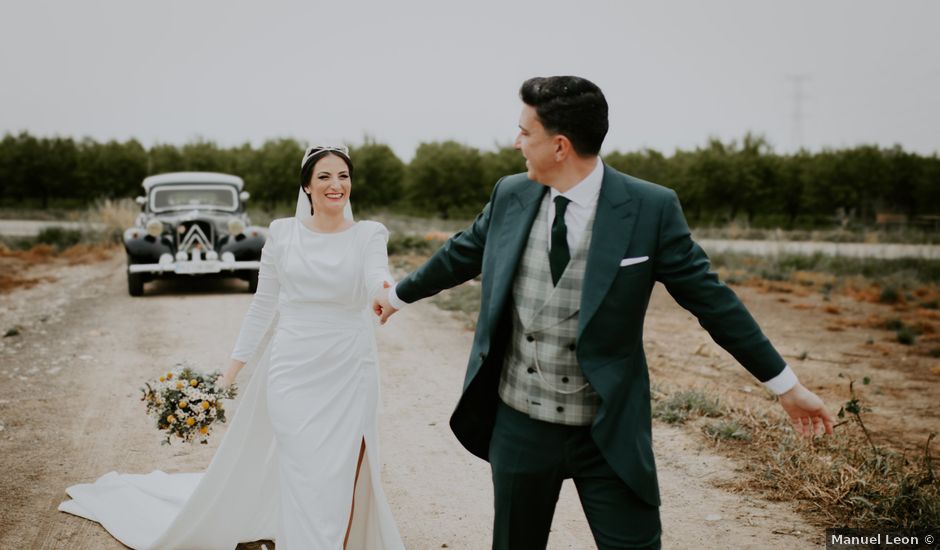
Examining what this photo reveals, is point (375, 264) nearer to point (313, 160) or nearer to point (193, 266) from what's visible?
point (313, 160)

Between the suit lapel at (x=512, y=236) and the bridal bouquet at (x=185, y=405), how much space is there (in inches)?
83.8

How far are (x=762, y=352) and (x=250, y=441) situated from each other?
275cm

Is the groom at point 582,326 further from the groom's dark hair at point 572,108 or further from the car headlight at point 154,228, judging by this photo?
the car headlight at point 154,228

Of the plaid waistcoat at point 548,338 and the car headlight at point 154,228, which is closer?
the plaid waistcoat at point 548,338

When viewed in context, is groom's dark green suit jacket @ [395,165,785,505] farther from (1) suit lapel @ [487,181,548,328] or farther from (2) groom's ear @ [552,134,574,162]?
(2) groom's ear @ [552,134,574,162]

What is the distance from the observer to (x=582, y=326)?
2.65 metres

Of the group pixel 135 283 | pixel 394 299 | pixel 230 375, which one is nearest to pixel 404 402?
pixel 230 375

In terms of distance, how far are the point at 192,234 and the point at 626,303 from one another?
1312 cm

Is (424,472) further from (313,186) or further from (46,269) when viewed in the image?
(46,269)

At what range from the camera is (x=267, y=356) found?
13.6ft

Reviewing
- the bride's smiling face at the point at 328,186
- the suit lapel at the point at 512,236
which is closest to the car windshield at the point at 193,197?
the bride's smiling face at the point at 328,186

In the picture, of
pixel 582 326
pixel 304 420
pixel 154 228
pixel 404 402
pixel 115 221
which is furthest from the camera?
pixel 115 221

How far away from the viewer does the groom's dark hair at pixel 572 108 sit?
271cm

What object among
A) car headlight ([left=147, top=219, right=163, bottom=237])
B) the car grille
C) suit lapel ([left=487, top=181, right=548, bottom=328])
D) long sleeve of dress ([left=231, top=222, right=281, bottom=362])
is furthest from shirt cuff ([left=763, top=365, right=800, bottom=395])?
car headlight ([left=147, top=219, right=163, bottom=237])
